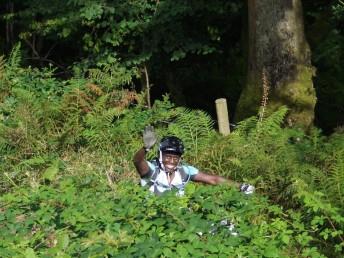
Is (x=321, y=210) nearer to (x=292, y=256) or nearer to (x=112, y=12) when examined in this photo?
(x=292, y=256)

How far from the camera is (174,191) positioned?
4707 mm

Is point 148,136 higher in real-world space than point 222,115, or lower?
higher

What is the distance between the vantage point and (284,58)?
9219 millimetres

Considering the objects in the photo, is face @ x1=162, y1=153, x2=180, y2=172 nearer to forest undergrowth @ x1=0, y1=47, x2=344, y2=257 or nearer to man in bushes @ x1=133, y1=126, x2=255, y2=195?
man in bushes @ x1=133, y1=126, x2=255, y2=195

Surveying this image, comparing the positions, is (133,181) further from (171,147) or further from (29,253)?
(29,253)

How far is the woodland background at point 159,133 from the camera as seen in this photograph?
14.0ft

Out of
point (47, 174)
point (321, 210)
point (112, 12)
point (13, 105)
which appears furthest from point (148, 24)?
point (321, 210)

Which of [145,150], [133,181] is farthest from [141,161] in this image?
[133,181]

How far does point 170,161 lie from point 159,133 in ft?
9.09

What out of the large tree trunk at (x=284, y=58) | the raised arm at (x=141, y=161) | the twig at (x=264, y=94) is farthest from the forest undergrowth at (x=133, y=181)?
the large tree trunk at (x=284, y=58)

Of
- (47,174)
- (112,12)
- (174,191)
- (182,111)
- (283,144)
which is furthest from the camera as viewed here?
(112,12)

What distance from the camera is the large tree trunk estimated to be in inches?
360

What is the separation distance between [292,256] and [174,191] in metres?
1.59

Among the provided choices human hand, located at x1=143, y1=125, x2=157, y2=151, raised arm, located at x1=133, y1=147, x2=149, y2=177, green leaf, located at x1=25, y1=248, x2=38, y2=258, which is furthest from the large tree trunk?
green leaf, located at x1=25, y1=248, x2=38, y2=258
